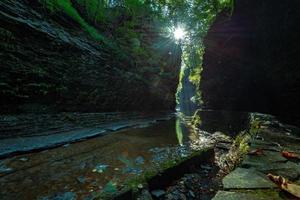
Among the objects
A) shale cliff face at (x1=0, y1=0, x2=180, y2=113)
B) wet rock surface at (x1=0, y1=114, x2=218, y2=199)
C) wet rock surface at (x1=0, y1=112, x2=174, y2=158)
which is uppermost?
shale cliff face at (x1=0, y1=0, x2=180, y2=113)

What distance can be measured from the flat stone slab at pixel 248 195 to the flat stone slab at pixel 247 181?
0.10 meters

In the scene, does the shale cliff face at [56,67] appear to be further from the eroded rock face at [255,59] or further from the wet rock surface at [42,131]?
the eroded rock face at [255,59]

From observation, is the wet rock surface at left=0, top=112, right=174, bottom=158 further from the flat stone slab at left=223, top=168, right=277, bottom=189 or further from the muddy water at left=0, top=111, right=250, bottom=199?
the flat stone slab at left=223, top=168, right=277, bottom=189

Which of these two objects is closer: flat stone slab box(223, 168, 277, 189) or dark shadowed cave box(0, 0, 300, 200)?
flat stone slab box(223, 168, 277, 189)

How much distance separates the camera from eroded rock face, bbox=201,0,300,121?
21.7 feet

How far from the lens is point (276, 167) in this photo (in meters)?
2.34

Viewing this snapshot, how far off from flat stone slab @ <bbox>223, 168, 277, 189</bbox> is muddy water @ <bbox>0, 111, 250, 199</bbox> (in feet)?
4.15

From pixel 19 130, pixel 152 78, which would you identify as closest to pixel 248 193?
pixel 19 130

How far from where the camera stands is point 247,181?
199 centimetres

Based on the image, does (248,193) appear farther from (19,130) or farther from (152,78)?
(152,78)

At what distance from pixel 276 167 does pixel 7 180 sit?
322cm

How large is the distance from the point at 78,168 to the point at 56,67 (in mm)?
4450

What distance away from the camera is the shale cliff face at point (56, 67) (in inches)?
203

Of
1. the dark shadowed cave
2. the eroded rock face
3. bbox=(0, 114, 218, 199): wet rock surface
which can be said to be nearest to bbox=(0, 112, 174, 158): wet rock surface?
the dark shadowed cave
